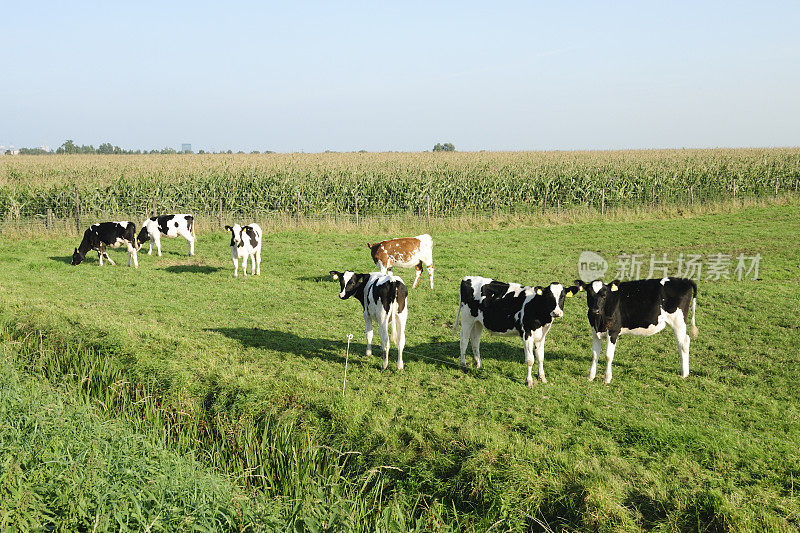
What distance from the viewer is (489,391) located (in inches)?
371

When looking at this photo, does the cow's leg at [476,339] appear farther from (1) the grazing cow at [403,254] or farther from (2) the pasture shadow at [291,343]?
(1) the grazing cow at [403,254]

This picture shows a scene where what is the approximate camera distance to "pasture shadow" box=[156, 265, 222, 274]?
62.2 feet

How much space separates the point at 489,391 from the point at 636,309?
9.19ft

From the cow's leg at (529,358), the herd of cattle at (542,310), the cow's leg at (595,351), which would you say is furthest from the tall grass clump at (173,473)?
the cow's leg at (595,351)

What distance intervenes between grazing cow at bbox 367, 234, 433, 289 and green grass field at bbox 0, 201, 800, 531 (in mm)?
742

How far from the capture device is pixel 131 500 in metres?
6.00

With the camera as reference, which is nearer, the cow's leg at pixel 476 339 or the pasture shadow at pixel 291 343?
the cow's leg at pixel 476 339

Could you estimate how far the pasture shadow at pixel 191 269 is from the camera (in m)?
19.0

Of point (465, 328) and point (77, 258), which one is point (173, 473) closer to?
point (465, 328)

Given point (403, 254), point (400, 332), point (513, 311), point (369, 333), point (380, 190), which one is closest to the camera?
point (513, 311)

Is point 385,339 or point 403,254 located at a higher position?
point 403,254

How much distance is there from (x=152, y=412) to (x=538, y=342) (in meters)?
5.73

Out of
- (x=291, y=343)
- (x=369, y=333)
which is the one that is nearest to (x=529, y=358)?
(x=369, y=333)

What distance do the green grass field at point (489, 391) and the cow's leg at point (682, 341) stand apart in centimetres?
Answer: 23
